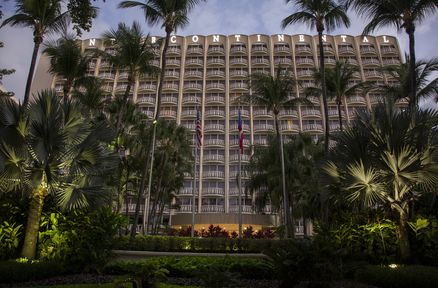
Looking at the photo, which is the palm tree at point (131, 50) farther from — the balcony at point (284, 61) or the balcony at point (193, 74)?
the balcony at point (284, 61)

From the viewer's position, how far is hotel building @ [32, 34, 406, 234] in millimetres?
69312

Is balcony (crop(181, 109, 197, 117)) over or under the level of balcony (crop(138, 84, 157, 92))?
under

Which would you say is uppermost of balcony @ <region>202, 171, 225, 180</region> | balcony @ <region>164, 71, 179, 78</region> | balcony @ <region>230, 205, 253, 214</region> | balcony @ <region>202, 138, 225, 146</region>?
balcony @ <region>164, 71, 179, 78</region>

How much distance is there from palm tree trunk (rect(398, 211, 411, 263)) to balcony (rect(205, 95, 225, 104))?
62.2m

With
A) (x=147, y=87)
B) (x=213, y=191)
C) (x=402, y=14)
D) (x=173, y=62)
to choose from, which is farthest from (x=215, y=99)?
(x=402, y=14)

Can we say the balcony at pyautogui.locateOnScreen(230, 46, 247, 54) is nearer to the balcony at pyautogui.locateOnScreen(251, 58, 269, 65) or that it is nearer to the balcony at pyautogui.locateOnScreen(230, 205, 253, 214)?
the balcony at pyautogui.locateOnScreen(251, 58, 269, 65)

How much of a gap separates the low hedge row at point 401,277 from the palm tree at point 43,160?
997 cm

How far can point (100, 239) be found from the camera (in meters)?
12.9

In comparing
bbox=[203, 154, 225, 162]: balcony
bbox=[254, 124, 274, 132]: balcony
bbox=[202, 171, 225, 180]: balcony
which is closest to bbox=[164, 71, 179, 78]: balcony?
bbox=[203, 154, 225, 162]: balcony

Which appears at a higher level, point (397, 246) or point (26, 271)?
point (397, 246)

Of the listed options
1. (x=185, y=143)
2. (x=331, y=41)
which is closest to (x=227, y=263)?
(x=185, y=143)

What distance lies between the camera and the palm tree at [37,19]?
61.9 ft

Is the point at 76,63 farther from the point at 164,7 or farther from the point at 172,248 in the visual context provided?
the point at 172,248

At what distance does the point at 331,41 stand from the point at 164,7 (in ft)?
212
